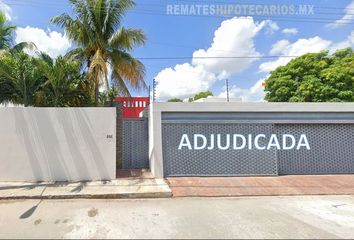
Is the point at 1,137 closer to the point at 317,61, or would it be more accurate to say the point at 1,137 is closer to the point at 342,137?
the point at 342,137

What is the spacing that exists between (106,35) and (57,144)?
5.94 meters

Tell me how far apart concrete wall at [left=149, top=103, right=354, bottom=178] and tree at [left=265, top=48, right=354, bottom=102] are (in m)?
15.3

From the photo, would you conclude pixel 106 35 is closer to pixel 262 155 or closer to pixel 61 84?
pixel 61 84

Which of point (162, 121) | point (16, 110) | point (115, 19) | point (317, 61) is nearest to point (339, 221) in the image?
point (162, 121)

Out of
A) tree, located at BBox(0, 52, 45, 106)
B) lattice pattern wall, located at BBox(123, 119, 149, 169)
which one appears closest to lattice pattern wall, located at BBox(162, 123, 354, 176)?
lattice pattern wall, located at BBox(123, 119, 149, 169)

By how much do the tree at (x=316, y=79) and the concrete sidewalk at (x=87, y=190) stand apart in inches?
821

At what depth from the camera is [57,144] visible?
30.5 ft

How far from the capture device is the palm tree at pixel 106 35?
12883mm

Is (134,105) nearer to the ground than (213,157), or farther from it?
farther from it

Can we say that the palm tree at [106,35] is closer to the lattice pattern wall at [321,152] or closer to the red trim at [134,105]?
the red trim at [134,105]

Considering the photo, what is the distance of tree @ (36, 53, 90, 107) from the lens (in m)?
10.7

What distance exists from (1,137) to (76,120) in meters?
2.28

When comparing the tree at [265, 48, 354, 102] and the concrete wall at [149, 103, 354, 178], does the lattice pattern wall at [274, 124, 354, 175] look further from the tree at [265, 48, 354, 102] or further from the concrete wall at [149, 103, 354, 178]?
the tree at [265, 48, 354, 102]

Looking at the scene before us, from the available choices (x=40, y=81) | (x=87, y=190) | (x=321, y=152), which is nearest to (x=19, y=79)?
(x=40, y=81)
